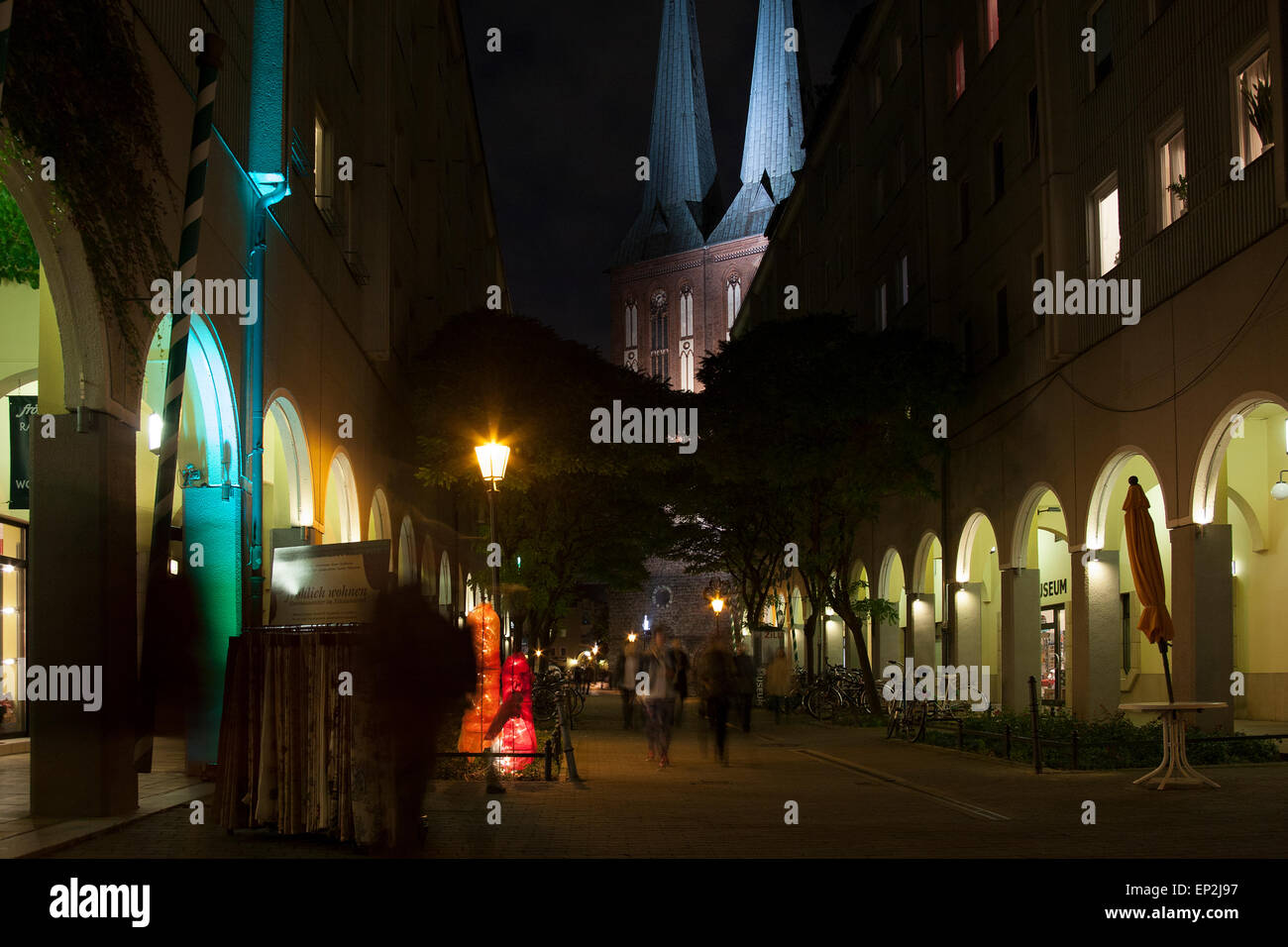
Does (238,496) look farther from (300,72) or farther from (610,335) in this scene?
(610,335)

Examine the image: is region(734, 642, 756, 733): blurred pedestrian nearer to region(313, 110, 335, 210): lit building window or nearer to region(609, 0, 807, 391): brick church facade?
region(313, 110, 335, 210): lit building window

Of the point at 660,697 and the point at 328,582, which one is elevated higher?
the point at 328,582

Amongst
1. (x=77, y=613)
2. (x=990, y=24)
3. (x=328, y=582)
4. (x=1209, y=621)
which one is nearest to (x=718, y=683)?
(x=1209, y=621)

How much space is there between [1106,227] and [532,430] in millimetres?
13361

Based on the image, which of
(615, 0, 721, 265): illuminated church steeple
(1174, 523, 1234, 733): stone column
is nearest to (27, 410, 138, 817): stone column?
(1174, 523, 1234, 733): stone column

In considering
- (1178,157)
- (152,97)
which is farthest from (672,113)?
(152,97)

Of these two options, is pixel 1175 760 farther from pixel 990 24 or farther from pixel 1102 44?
pixel 990 24

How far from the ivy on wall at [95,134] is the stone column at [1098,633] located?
54.9ft

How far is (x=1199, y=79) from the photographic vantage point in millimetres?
19047

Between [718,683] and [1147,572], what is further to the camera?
[718,683]

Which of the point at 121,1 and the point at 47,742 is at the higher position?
the point at 121,1

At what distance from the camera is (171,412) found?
1148cm

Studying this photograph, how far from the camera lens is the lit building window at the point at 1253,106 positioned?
17.2m
